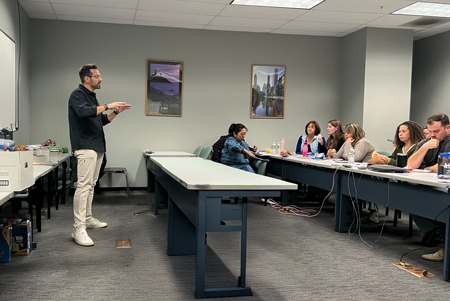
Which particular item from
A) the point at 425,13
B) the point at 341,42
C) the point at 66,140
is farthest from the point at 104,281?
the point at 341,42

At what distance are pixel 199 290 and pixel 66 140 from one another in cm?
486

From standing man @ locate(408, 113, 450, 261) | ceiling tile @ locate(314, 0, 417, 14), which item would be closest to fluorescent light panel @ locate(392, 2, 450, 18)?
ceiling tile @ locate(314, 0, 417, 14)

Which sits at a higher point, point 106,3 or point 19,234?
point 106,3

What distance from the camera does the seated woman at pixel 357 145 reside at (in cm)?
496

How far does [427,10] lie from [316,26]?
1.65 m

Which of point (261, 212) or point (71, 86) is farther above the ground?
point (71, 86)

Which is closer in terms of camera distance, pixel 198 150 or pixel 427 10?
pixel 427 10

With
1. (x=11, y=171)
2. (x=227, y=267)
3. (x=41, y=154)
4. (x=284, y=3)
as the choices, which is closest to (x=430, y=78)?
(x=284, y=3)

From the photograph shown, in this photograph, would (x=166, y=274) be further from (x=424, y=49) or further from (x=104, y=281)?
(x=424, y=49)

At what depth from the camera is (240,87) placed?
718 centimetres

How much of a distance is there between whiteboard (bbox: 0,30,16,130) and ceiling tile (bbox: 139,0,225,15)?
5.74 ft

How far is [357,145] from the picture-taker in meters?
5.01

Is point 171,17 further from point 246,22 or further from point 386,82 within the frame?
point 386,82

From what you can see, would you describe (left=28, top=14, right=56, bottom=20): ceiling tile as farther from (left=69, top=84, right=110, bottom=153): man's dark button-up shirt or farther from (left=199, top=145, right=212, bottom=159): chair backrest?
(left=69, top=84, right=110, bottom=153): man's dark button-up shirt
